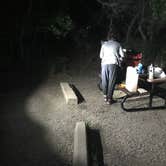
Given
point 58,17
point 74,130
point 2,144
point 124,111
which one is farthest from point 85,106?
point 58,17

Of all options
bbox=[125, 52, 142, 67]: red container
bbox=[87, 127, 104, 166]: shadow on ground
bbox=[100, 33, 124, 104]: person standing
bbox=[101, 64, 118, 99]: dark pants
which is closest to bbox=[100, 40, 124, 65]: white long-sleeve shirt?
bbox=[100, 33, 124, 104]: person standing

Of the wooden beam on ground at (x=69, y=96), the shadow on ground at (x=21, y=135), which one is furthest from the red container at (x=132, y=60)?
the shadow on ground at (x=21, y=135)

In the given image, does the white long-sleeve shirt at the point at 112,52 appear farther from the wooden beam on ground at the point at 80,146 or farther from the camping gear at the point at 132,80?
the wooden beam on ground at the point at 80,146

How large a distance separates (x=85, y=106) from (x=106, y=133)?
1357mm

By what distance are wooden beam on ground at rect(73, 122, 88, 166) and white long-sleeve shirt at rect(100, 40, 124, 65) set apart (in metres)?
1.84

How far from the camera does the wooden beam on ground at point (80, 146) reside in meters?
4.16

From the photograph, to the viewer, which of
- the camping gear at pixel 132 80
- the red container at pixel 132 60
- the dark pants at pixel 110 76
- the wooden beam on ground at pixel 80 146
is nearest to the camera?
the wooden beam on ground at pixel 80 146

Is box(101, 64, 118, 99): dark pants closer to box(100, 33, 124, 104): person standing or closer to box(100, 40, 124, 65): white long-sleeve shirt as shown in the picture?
box(100, 33, 124, 104): person standing

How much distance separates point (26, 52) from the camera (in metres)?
10.7

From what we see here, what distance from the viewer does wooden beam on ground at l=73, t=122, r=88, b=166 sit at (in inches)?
164

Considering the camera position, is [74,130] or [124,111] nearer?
[74,130]

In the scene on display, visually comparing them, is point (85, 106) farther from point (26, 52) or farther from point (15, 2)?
point (15, 2)

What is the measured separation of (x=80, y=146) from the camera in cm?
457

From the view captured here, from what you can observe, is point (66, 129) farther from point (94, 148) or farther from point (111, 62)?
point (111, 62)
